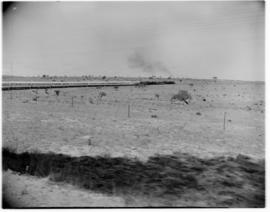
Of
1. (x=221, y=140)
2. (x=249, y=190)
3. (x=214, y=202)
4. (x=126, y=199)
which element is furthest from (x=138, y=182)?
(x=221, y=140)

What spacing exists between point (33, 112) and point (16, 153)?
247 inches

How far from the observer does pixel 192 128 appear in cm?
1216

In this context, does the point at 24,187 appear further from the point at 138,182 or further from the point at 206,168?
the point at 206,168

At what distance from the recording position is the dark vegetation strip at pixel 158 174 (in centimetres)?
696

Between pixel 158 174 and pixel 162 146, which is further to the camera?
pixel 162 146

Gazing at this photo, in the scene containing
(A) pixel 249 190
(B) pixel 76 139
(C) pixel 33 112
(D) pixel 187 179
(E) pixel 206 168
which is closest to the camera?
(A) pixel 249 190

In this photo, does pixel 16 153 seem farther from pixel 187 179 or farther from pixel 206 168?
pixel 206 168

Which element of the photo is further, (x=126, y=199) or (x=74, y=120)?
(x=74, y=120)

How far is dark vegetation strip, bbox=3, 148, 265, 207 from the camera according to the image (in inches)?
274

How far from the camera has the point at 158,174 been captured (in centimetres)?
782

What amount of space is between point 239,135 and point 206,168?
11.7 ft

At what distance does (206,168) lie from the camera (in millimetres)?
8172

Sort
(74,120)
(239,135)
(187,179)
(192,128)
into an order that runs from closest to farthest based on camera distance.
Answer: (187,179), (239,135), (192,128), (74,120)

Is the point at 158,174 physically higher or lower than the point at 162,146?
lower
